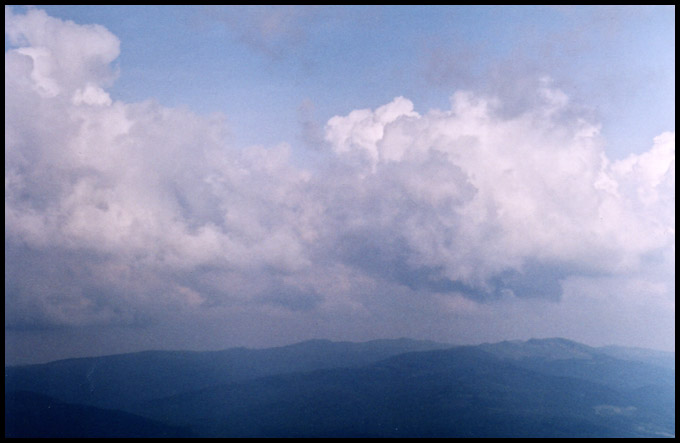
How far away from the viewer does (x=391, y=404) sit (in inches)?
2670

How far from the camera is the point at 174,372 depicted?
70375 millimetres

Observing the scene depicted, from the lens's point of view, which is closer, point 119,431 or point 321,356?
point 119,431

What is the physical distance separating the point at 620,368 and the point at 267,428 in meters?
56.9

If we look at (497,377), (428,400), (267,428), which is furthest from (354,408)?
(497,377)

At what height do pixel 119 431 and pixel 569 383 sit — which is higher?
pixel 569 383

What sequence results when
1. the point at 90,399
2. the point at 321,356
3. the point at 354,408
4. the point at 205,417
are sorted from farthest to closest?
the point at 321,356, the point at 354,408, the point at 205,417, the point at 90,399

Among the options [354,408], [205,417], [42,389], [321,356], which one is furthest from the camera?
[321,356]

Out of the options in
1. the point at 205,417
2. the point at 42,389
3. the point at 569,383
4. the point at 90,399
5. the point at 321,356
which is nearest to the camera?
the point at 42,389

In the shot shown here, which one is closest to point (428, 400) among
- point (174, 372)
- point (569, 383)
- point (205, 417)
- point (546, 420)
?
point (546, 420)

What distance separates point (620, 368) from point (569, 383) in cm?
998

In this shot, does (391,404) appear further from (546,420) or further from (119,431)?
(119,431)

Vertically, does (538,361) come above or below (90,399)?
above

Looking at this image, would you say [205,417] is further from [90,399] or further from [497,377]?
[497,377]

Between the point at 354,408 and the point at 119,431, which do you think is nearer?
the point at 119,431
